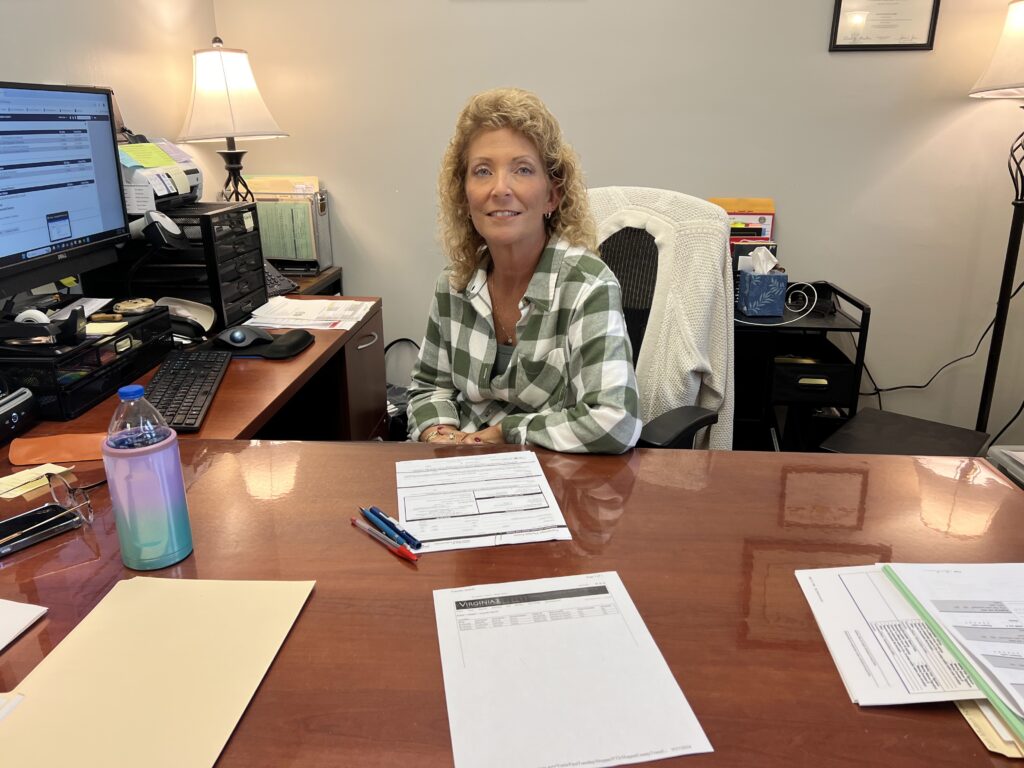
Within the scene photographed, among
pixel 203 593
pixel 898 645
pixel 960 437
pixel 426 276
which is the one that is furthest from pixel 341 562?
pixel 426 276

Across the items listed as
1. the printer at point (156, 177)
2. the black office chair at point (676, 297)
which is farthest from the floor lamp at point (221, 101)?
the black office chair at point (676, 297)

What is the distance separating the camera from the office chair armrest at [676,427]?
1.33 meters

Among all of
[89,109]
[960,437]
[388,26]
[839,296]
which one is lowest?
[960,437]

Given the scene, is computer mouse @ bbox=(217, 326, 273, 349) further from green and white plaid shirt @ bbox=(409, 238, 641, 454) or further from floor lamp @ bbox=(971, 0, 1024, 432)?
floor lamp @ bbox=(971, 0, 1024, 432)

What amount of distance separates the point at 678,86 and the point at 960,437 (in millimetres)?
1520

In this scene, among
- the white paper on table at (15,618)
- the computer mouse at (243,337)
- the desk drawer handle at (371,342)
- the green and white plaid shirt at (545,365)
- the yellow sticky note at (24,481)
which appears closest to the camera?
the white paper on table at (15,618)

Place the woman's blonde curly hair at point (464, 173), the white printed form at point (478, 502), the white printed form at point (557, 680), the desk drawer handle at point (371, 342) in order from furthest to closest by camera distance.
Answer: the desk drawer handle at point (371, 342)
the woman's blonde curly hair at point (464, 173)
the white printed form at point (478, 502)
the white printed form at point (557, 680)

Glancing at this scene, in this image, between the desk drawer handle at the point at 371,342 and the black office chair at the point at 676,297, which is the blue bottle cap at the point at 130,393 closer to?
the black office chair at the point at 676,297

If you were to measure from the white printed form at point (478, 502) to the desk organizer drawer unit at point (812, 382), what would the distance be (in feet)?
4.97

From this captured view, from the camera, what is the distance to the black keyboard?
1305 millimetres

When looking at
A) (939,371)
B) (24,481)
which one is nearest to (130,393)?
(24,481)

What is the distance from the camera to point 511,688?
2.23 ft

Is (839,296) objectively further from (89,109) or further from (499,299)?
(89,109)

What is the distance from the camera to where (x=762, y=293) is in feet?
8.00
